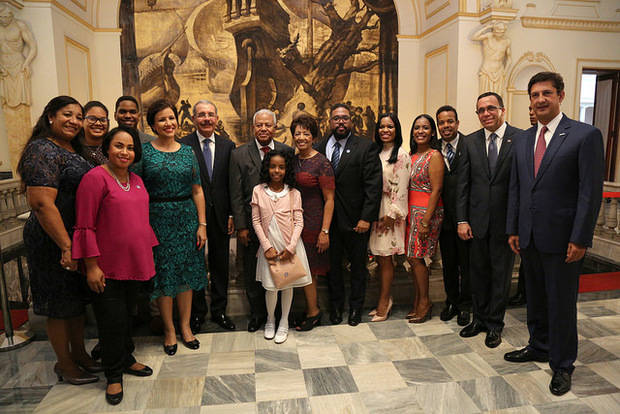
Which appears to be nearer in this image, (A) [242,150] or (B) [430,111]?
(A) [242,150]

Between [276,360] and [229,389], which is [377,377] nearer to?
[276,360]

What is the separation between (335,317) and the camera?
3949mm

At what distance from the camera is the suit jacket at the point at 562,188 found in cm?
260

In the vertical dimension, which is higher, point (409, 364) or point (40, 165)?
point (40, 165)

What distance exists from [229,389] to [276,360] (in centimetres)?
49

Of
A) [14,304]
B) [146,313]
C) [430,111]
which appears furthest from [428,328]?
[430,111]

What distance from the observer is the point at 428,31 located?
9297 millimetres

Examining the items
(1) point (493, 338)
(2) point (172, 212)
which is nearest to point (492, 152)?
(1) point (493, 338)

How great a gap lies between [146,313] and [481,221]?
3.15 metres

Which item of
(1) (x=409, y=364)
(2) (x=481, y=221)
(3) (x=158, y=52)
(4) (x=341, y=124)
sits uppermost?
(3) (x=158, y=52)

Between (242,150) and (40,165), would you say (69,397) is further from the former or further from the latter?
(242,150)

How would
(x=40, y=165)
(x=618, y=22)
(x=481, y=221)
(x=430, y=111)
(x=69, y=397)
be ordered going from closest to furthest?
(x=40, y=165)
(x=69, y=397)
(x=481, y=221)
(x=618, y=22)
(x=430, y=111)

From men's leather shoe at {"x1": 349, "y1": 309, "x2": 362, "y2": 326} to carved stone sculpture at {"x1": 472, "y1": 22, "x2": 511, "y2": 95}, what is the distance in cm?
606

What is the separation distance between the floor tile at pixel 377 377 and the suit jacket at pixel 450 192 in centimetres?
140
